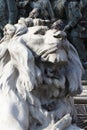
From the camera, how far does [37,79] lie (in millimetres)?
5684

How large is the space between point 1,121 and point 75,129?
2.22ft

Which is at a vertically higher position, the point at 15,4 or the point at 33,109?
the point at 33,109

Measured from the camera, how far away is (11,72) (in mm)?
5789

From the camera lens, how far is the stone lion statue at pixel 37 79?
5672 mm

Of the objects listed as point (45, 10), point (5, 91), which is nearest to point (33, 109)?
point (5, 91)

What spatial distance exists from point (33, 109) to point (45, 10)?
12.2 meters

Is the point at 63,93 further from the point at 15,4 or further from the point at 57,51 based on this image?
the point at 15,4

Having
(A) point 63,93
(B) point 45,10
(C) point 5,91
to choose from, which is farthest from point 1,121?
(B) point 45,10

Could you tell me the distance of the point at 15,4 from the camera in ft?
59.5

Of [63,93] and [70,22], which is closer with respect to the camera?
[63,93]

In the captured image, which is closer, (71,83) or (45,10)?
(71,83)

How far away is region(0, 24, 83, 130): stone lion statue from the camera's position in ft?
18.6

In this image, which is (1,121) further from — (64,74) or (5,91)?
(64,74)

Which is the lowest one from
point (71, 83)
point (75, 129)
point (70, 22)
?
point (70, 22)
